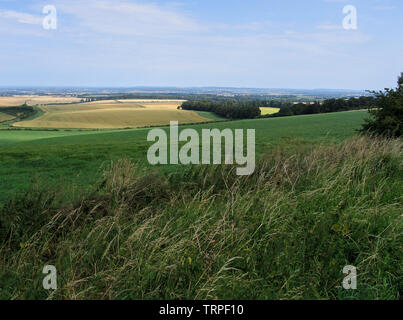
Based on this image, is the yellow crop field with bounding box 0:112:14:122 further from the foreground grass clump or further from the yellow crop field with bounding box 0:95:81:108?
the foreground grass clump

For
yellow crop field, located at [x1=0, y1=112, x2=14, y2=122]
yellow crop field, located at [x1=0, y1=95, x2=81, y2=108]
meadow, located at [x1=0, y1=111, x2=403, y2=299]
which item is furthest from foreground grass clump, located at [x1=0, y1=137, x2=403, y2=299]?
yellow crop field, located at [x1=0, y1=95, x2=81, y2=108]

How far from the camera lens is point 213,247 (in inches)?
151

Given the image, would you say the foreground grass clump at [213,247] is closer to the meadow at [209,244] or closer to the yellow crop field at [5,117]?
the meadow at [209,244]

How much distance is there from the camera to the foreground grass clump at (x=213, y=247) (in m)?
3.37

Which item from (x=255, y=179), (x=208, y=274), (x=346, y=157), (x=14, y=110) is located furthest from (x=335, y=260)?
(x=14, y=110)

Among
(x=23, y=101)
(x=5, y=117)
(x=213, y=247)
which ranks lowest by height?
(x=213, y=247)

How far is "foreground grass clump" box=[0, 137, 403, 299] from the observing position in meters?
3.37

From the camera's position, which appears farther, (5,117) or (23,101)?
(23,101)

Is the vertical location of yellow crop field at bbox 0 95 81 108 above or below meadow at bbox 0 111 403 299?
above

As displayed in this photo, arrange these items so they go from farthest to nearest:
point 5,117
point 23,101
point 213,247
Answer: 1. point 23,101
2. point 5,117
3. point 213,247

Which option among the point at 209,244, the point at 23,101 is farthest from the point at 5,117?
the point at 209,244

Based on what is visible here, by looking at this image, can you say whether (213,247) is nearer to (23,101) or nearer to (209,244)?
(209,244)

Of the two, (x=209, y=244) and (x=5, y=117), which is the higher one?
(x=5, y=117)

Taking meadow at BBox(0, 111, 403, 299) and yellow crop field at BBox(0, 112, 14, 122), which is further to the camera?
yellow crop field at BBox(0, 112, 14, 122)
